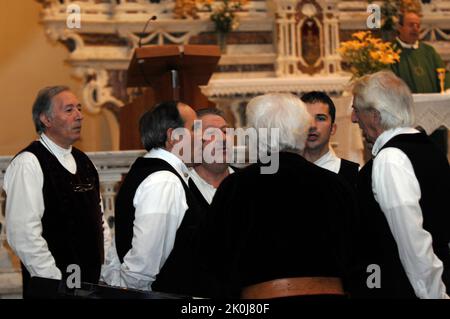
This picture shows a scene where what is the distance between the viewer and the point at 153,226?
12.7 ft

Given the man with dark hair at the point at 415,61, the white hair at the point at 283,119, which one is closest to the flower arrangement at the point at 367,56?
the man with dark hair at the point at 415,61

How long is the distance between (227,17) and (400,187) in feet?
19.2

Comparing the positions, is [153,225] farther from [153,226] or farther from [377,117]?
[377,117]

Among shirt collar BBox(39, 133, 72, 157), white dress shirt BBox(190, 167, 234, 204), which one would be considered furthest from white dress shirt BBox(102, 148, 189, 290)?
shirt collar BBox(39, 133, 72, 157)

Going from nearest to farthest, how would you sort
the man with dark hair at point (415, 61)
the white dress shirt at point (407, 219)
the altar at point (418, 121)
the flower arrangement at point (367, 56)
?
the white dress shirt at point (407, 219) < the altar at point (418, 121) < the flower arrangement at point (367, 56) < the man with dark hair at point (415, 61)

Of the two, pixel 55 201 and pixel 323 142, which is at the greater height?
pixel 323 142

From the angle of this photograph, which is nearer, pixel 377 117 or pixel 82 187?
pixel 377 117

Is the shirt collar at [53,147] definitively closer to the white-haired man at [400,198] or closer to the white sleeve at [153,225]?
the white sleeve at [153,225]

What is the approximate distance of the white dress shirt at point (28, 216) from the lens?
4148 millimetres

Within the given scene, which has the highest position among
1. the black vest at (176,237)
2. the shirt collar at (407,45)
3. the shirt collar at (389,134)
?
the shirt collar at (407,45)

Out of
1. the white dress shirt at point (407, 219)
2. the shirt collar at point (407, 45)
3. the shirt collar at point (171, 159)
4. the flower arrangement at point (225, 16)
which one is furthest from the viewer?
the flower arrangement at point (225, 16)

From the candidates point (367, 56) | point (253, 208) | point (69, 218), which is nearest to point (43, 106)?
point (69, 218)

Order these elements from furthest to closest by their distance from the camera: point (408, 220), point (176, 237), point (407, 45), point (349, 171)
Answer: point (407, 45)
point (349, 171)
point (176, 237)
point (408, 220)

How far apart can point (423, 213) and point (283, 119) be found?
852mm
